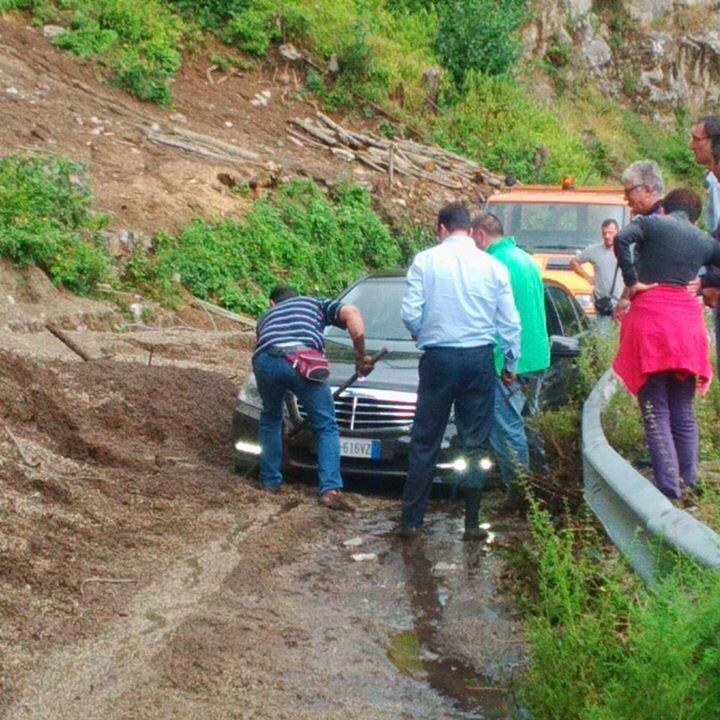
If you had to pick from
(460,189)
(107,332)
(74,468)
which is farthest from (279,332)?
(460,189)

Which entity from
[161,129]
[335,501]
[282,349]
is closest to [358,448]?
[335,501]

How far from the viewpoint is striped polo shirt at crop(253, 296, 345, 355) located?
10.8 metres

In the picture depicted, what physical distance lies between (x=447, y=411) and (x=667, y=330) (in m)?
1.63

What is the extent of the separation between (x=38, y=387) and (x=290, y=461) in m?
2.10

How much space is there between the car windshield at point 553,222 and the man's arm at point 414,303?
1026 centimetres

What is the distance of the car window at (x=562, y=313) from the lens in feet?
Result: 44.6

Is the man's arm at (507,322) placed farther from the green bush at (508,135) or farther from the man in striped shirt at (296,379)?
the green bush at (508,135)

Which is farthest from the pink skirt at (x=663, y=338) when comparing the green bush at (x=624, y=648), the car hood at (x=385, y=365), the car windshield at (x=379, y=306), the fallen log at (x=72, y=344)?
the fallen log at (x=72, y=344)

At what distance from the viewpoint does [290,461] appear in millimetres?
11250

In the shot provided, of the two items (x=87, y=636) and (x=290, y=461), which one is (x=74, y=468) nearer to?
(x=290, y=461)

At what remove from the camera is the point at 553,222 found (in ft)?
65.2

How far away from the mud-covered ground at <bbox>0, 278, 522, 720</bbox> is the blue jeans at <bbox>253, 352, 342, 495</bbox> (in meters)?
0.21

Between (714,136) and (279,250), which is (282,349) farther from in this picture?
(279,250)

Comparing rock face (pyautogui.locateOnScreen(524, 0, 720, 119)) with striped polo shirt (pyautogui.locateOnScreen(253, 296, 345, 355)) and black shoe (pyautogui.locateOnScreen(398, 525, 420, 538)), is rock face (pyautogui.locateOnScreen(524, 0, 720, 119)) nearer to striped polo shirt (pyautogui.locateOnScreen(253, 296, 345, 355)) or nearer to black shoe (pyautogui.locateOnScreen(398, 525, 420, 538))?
striped polo shirt (pyautogui.locateOnScreen(253, 296, 345, 355))
